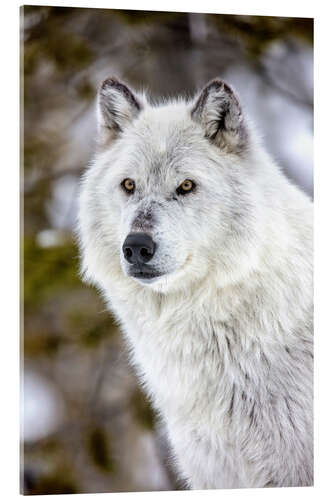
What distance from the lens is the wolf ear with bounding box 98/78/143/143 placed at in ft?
13.3

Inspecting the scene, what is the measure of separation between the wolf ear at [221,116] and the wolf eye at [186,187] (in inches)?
11.3

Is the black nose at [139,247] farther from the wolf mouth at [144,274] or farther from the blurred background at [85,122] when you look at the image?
the blurred background at [85,122]

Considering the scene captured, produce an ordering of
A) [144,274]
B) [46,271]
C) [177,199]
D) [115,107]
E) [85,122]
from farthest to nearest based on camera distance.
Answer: [46,271], [85,122], [115,107], [177,199], [144,274]

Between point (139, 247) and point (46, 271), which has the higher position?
point (139, 247)

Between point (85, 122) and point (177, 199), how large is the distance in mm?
1657

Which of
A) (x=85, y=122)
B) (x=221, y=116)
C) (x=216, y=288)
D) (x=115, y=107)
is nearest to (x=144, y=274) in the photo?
(x=216, y=288)

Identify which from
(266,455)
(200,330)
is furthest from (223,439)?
(200,330)

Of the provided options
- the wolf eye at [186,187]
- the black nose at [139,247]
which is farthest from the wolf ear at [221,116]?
the black nose at [139,247]

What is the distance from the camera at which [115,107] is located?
4.12 meters

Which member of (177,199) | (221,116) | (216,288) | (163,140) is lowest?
(216,288)

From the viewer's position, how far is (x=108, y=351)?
5.93 metres

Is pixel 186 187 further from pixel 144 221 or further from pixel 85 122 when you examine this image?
pixel 85 122

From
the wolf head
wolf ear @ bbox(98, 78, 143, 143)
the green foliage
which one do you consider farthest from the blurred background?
the wolf head

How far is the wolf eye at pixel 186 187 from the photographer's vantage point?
12.5ft
